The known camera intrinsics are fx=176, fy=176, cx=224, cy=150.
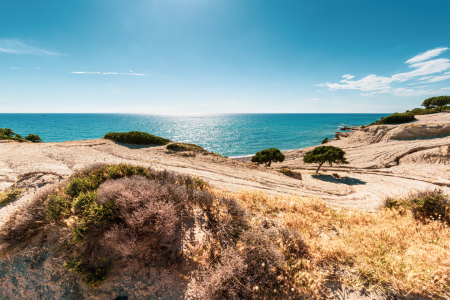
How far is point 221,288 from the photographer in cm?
292

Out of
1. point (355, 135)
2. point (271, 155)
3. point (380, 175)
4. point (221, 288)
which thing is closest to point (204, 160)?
point (271, 155)

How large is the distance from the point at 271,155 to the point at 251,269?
987 inches

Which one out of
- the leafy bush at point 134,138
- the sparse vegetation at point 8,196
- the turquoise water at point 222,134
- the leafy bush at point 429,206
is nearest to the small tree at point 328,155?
the leafy bush at point 429,206

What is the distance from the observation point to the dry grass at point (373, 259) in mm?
3010

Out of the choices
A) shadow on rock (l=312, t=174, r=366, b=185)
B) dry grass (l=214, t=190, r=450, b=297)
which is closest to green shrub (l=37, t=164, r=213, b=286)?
dry grass (l=214, t=190, r=450, b=297)

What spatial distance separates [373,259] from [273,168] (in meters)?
19.8

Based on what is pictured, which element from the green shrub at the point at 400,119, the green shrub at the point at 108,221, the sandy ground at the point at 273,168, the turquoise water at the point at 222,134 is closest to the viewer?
the green shrub at the point at 108,221

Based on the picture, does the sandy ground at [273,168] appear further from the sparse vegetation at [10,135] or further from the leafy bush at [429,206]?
the sparse vegetation at [10,135]

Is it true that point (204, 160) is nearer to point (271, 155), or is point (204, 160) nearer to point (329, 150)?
point (271, 155)

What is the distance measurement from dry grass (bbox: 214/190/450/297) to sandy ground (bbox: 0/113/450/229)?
493 centimetres

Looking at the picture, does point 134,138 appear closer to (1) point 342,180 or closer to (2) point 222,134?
(1) point 342,180

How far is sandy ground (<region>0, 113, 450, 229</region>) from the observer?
9.48 m

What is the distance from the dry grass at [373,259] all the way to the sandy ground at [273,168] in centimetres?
493

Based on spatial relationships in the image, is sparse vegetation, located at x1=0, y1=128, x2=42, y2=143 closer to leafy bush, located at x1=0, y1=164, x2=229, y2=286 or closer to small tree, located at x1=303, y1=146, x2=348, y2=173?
leafy bush, located at x1=0, y1=164, x2=229, y2=286
